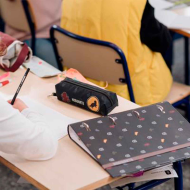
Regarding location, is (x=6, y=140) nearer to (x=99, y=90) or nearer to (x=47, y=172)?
(x=47, y=172)

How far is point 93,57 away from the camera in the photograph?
201 cm

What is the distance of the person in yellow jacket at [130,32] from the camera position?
193 cm

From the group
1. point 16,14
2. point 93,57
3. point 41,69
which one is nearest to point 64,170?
point 41,69

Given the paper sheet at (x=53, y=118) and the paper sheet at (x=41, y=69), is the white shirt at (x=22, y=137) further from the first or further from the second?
the paper sheet at (x=41, y=69)

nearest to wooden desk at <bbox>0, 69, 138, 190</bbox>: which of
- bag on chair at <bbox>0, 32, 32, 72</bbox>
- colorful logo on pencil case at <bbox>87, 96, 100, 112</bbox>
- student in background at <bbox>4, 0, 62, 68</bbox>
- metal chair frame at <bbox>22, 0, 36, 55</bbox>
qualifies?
colorful logo on pencil case at <bbox>87, 96, 100, 112</bbox>

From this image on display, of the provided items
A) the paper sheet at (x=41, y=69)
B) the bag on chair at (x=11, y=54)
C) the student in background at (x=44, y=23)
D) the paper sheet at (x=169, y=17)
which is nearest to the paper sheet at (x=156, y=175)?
the paper sheet at (x=41, y=69)

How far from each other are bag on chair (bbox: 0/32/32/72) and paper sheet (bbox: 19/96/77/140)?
10.5 inches

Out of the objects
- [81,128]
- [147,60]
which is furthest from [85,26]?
[81,128]

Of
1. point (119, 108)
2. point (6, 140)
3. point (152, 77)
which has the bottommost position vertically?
point (152, 77)

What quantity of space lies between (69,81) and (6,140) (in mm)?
462

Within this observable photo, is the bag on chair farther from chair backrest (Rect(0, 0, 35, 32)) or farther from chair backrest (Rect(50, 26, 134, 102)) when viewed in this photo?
chair backrest (Rect(0, 0, 35, 32))

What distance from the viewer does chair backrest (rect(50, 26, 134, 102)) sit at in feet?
6.35

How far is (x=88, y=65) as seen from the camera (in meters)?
2.07

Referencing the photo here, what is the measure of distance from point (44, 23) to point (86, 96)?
4.75 ft
